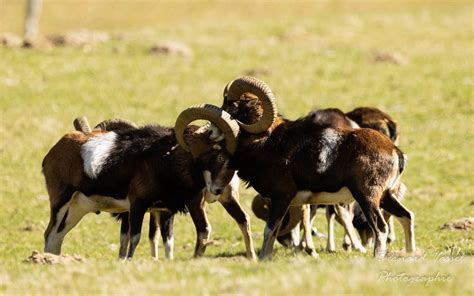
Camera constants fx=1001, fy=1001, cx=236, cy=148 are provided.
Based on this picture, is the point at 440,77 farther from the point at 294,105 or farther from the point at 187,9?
the point at 187,9

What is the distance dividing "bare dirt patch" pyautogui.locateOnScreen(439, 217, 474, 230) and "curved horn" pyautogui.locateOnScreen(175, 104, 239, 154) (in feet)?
22.8

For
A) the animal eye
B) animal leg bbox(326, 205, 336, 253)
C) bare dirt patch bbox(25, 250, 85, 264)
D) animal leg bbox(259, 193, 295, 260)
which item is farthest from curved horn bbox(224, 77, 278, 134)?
bare dirt patch bbox(25, 250, 85, 264)

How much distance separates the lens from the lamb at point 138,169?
18.0m

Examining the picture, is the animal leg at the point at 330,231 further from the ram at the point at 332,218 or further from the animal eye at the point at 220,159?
the animal eye at the point at 220,159

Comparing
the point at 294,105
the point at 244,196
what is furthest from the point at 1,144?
the point at 294,105

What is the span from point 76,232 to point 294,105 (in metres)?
15.5

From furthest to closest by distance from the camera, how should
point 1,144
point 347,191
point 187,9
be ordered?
point 187,9 → point 1,144 → point 347,191

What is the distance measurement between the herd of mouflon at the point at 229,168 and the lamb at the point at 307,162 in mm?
18

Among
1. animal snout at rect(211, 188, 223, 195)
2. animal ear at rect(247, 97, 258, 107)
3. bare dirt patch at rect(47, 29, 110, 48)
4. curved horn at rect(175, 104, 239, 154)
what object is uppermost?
bare dirt patch at rect(47, 29, 110, 48)

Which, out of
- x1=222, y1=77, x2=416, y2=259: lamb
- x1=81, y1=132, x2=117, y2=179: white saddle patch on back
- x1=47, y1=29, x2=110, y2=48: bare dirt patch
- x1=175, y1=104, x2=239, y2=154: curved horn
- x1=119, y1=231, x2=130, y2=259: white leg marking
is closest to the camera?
x1=222, y1=77, x2=416, y2=259: lamb

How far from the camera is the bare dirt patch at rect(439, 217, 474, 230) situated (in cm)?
2241

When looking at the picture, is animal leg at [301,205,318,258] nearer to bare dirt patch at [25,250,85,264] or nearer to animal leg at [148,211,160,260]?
animal leg at [148,211,160,260]

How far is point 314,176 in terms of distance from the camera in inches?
692

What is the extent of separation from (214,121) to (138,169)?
1.70m
